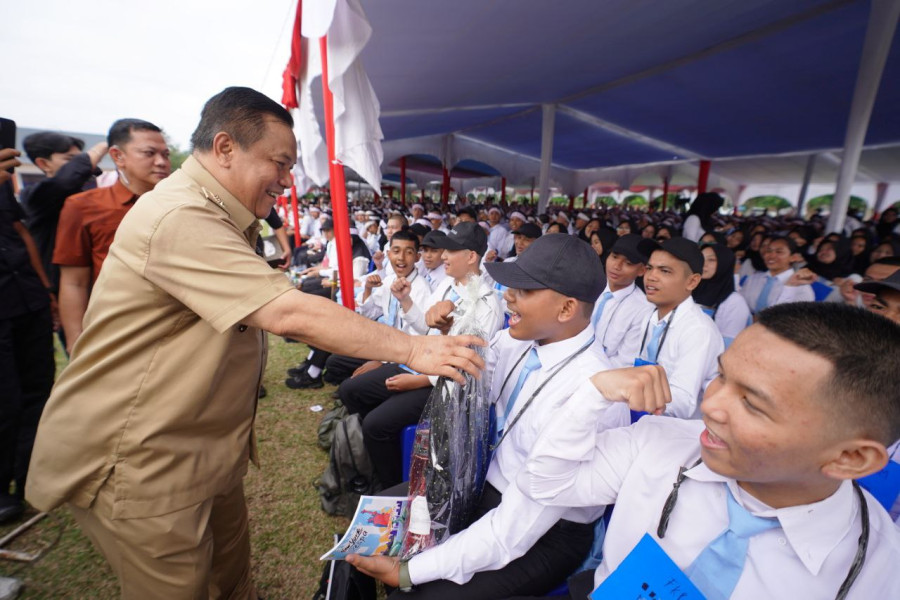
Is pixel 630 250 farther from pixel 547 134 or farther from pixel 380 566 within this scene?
pixel 547 134

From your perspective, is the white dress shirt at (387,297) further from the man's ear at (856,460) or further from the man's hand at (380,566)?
the man's ear at (856,460)

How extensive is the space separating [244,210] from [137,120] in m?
1.69

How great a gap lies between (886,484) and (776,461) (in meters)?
1.01

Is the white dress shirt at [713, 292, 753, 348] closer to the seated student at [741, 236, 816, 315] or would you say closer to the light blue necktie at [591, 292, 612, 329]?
the seated student at [741, 236, 816, 315]

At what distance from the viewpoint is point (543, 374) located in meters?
1.85

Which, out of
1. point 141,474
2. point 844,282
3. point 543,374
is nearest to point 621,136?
point 844,282

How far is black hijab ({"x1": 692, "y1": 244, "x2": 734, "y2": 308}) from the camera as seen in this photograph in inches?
178

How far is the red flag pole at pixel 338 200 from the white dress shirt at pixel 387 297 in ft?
2.01

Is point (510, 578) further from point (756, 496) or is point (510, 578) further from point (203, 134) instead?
point (203, 134)

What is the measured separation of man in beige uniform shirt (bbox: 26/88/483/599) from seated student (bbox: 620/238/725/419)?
1946mm

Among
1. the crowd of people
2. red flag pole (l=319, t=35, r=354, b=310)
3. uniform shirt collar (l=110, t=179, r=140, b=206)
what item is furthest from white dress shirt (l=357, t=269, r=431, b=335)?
uniform shirt collar (l=110, t=179, r=140, b=206)

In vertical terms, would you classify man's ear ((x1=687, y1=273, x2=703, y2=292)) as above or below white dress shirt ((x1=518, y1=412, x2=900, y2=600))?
above

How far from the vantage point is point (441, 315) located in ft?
6.74

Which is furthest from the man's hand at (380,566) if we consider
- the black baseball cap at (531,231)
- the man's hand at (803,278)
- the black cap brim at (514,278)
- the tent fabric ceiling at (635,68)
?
the tent fabric ceiling at (635,68)
